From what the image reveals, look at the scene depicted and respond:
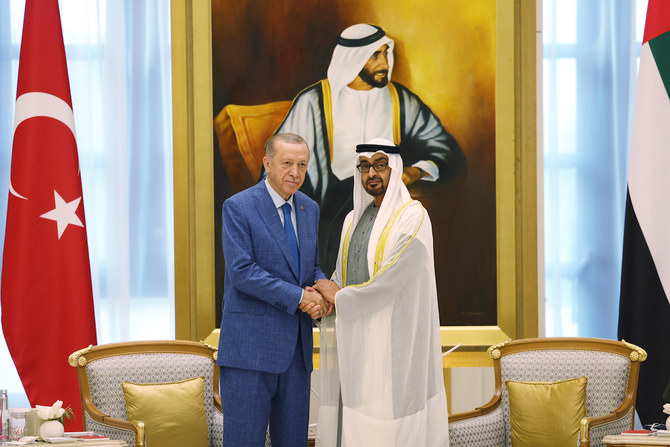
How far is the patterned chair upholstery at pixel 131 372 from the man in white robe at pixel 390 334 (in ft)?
2.86

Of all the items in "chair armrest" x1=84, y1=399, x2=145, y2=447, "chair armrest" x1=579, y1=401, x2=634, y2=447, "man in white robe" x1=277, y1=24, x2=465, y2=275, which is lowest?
"chair armrest" x1=579, y1=401, x2=634, y2=447

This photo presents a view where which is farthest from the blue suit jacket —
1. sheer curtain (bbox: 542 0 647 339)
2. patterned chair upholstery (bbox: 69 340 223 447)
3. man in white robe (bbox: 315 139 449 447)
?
sheer curtain (bbox: 542 0 647 339)

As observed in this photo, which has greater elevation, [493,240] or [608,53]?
[608,53]

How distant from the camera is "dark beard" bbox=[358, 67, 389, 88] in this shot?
472 centimetres

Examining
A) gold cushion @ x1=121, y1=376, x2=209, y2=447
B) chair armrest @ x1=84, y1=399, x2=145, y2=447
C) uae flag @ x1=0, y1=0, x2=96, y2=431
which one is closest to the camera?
chair armrest @ x1=84, y1=399, x2=145, y2=447

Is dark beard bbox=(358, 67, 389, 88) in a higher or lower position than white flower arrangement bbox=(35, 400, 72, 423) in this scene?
higher

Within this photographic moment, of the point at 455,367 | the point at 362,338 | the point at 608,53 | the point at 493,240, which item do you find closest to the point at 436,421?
the point at 362,338

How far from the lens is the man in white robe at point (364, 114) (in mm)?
4711

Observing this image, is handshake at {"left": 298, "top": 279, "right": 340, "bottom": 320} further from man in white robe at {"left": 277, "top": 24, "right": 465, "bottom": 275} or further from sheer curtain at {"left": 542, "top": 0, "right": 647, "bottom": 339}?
sheer curtain at {"left": 542, "top": 0, "right": 647, "bottom": 339}

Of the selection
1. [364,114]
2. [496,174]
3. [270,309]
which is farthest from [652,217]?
[270,309]

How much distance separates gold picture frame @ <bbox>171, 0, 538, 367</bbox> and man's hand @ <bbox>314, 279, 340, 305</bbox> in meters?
1.31

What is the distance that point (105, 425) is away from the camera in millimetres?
3760

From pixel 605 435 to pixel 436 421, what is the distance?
94 centimetres

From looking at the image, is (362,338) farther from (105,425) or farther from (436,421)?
(105,425)
